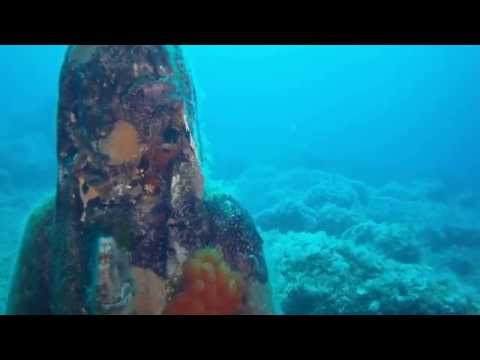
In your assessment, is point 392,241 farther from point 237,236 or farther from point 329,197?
point 237,236

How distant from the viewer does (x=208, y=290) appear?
4832 millimetres

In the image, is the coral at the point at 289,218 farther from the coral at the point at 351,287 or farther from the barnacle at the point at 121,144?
the barnacle at the point at 121,144

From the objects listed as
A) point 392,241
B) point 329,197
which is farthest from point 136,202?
point 329,197

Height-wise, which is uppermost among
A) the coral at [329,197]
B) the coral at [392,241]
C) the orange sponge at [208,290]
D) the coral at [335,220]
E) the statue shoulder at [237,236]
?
the coral at [329,197]

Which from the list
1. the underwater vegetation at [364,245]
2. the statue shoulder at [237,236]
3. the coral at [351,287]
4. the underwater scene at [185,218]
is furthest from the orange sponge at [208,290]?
the coral at [351,287]

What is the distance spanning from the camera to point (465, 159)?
157 feet

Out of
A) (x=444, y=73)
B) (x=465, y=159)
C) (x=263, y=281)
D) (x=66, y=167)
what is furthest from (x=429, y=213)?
(x=444, y=73)

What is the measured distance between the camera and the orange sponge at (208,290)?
4.77m

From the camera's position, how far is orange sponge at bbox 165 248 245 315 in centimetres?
477
